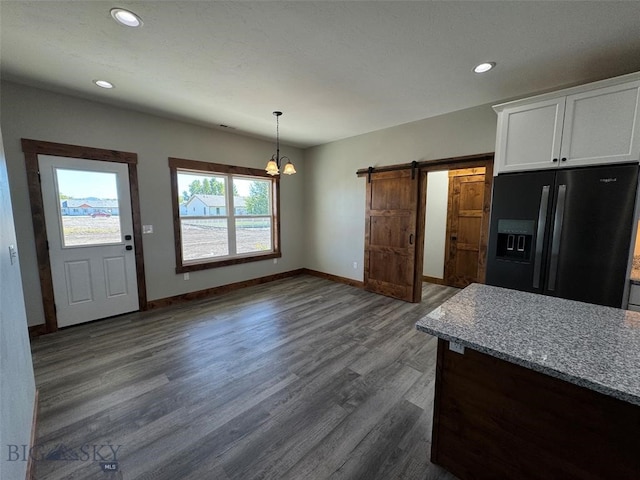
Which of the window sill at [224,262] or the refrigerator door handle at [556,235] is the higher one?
the refrigerator door handle at [556,235]

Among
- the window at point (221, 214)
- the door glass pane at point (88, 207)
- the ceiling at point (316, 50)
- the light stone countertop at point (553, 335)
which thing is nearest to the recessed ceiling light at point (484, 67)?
the ceiling at point (316, 50)

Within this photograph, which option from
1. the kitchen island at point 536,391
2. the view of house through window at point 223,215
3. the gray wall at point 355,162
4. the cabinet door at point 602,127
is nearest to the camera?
the kitchen island at point 536,391

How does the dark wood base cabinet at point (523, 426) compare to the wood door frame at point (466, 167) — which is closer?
the dark wood base cabinet at point (523, 426)

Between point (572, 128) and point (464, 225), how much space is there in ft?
8.52

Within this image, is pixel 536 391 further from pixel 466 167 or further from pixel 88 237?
pixel 88 237

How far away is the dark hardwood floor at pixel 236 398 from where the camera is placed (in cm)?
154

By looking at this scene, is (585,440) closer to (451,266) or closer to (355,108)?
(355,108)

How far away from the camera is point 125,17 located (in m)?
1.77

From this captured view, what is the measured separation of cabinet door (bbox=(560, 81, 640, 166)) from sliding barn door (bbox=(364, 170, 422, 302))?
1.82 m

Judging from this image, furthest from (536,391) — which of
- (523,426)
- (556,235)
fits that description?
(556,235)

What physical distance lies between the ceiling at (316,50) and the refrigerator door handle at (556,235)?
A: 115 cm

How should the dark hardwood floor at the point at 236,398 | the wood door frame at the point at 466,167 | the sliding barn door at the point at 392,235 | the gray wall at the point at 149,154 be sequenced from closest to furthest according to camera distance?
the dark hardwood floor at the point at 236,398
the gray wall at the point at 149,154
the wood door frame at the point at 466,167
the sliding barn door at the point at 392,235

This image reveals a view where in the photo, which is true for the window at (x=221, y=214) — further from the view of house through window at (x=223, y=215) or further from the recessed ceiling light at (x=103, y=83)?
the recessed ceiling light at (x=103, y=83)

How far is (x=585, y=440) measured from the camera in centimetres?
104
